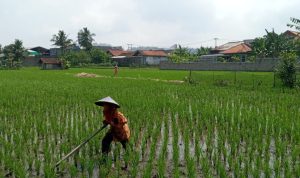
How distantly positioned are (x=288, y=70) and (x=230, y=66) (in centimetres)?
1391

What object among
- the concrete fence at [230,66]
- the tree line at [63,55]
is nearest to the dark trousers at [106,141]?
the concrete fence at [230,66]

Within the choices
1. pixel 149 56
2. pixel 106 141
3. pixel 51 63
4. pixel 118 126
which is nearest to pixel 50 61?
pixel 51 63

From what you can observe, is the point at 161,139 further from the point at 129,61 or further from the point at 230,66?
the point at 129,61

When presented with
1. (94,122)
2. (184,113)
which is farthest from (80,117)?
(184,113)

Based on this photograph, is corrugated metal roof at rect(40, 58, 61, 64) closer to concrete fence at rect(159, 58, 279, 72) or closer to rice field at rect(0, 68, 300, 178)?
concrete fence at rect(159, 58, 279, 72)

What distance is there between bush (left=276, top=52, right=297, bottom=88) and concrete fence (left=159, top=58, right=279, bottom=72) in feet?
25.5

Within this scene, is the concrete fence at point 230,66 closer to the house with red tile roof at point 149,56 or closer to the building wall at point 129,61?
the building wall at point 129,61

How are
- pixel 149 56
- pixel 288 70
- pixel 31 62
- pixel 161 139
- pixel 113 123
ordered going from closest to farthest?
pixel 113 123, pixel 161 139, pixel 288 70, pixel 149 56, pixel 31 62

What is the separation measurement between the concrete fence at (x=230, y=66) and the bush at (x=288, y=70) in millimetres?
7780

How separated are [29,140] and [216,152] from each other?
2.88 meters

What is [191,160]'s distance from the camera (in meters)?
4.23

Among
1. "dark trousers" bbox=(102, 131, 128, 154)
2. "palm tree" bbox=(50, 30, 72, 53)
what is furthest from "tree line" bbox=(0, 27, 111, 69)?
"dark trousers" bbox=(102, 131, 128, 154)

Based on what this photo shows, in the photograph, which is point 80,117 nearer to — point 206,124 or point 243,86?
point 206,124

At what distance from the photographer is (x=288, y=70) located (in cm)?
1421
